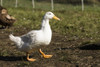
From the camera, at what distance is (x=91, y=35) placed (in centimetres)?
1197

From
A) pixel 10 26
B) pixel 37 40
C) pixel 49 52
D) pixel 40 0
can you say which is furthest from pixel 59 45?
pixel 40 0

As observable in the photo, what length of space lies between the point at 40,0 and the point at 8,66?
23974 mm

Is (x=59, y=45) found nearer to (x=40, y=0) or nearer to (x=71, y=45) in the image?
(x=71, y=45)

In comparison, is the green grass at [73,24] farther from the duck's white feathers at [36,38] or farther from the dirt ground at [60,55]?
the duck's white feathers at [36,38]

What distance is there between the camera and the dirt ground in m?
7.54

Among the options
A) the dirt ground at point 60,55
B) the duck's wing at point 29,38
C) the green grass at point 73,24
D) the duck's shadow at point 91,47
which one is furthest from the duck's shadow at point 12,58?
the green grass at point 73,24

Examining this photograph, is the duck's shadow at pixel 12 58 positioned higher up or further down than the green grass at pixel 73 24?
higher up

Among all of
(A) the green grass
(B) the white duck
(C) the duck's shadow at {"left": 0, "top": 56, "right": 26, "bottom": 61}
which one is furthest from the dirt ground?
(A) the green grass

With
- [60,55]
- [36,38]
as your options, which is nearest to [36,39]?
[36,38]

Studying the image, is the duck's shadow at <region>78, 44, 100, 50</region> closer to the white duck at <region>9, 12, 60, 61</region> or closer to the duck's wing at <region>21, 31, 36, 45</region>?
the white duck at <region>9, 12, 60, 61</region>

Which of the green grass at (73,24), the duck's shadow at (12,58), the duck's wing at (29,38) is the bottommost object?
the green grass at (73,24)

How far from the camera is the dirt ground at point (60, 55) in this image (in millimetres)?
7535

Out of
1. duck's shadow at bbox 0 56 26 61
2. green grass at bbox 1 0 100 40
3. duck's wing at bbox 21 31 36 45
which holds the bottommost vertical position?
green grass at bbox 1 0 100 40

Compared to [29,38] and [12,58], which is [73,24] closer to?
[12,58]
